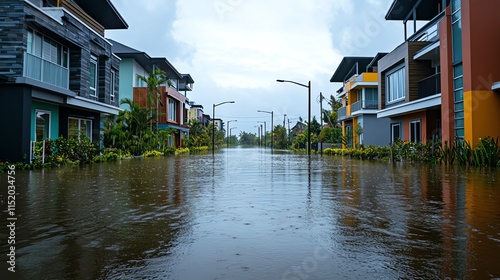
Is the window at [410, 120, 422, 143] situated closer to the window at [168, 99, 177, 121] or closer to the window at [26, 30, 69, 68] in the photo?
the window at [26, 30, 69, 68]

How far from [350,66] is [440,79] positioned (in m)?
26.1

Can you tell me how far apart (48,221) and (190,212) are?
212 centimetres

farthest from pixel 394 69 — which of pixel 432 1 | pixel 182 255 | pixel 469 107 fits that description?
pixel 182 255

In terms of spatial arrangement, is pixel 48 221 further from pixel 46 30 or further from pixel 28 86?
pixel 46 30

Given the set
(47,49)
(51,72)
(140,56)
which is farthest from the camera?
(140,56)

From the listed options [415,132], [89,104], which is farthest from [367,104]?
[89,104]

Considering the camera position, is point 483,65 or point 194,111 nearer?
point 483,65

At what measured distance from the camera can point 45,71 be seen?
58.6ft

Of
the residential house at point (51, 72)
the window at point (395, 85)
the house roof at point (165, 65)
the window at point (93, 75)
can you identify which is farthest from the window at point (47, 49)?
the window at point (395, 85)

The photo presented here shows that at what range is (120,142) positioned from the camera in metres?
27.8

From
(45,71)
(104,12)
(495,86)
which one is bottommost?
(495,86)

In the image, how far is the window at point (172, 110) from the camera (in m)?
44.5

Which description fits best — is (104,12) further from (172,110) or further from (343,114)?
(343,114)

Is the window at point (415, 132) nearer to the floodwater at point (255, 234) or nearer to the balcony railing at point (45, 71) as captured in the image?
the floodwater at point (255, 234)
